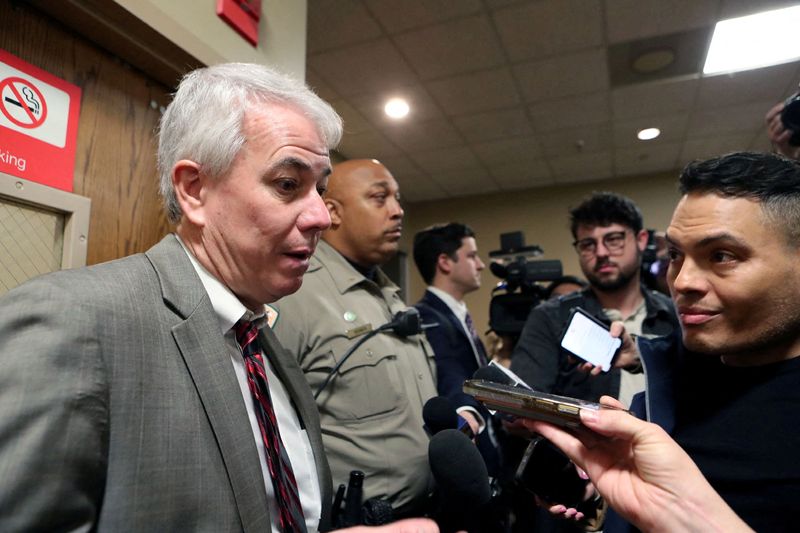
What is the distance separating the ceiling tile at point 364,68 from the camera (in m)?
2.89

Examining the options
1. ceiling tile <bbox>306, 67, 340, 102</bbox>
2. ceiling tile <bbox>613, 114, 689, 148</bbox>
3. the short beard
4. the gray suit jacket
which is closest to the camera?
the gray suit jacket

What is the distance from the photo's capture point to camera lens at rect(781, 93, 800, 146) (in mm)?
1227

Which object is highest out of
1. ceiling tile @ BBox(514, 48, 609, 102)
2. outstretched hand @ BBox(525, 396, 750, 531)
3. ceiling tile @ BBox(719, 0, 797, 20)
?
ceiling tile @ BBox(514, 48, 609, 102)

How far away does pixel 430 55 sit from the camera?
293 cm

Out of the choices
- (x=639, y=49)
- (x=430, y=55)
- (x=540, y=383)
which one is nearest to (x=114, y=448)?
(x=540, y=383)

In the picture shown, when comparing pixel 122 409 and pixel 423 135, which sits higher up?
pixel 423 135

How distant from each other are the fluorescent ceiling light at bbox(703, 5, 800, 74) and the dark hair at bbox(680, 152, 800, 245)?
7.95 ft

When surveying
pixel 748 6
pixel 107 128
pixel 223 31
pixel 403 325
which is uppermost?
pixel 748 6

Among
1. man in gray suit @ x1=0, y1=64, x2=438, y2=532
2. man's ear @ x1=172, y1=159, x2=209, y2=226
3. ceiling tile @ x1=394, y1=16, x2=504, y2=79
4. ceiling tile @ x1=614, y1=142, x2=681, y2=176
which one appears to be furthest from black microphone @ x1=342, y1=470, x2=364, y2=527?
ceiling tile @ x1=614, y1=142, x2=681, y2=176

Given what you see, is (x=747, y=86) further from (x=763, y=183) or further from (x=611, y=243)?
(x=763, y=183)

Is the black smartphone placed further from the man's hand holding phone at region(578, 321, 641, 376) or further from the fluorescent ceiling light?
the fluorescent ceiling light

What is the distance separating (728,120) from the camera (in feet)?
12.9

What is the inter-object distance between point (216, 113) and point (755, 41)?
3.49 m

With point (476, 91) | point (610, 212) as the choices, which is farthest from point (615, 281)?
point (476, 91)
